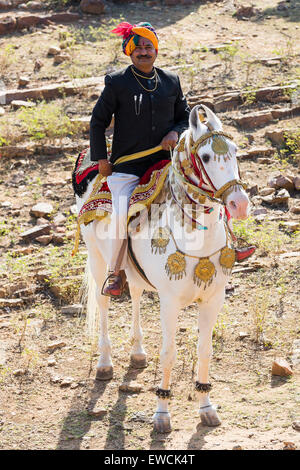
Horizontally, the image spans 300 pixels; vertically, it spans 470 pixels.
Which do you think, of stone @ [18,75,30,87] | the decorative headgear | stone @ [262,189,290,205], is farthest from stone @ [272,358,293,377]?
stone @ [18,75,30,87]

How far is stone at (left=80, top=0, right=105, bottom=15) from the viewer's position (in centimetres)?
1461

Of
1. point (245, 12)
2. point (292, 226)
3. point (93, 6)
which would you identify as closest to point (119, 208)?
point (292, 226)

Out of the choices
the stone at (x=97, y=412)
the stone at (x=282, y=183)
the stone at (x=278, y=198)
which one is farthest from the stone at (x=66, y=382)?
the stone at (x=282, y=183)

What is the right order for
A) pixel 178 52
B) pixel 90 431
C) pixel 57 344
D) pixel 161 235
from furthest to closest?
pixel 178 52
pixel 57 344
pixel 90 431
pixel 161 235

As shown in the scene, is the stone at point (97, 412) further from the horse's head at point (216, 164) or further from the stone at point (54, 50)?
the stone at point (54, 50)

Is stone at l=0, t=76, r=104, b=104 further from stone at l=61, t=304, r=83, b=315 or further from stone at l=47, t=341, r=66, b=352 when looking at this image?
stone at l=47, t=341, r=66, b=352

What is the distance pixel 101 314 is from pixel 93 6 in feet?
32.4

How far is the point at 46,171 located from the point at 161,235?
17.9 ft

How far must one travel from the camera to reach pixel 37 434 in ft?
17.9

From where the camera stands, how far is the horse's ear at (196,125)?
451cm

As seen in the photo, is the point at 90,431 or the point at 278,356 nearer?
the point at 90,431

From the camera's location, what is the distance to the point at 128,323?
7.24m

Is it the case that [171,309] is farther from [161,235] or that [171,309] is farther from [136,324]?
[136,324]

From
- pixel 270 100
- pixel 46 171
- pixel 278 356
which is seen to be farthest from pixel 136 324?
pixel 270 100
